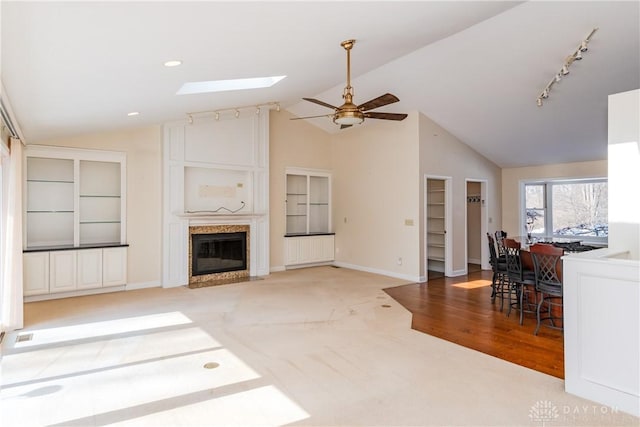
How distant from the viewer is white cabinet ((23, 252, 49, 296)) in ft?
17.6

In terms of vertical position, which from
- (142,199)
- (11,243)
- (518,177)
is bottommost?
(11,243)

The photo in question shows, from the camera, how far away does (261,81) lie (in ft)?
16.5

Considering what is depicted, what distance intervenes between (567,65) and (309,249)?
6.02 m

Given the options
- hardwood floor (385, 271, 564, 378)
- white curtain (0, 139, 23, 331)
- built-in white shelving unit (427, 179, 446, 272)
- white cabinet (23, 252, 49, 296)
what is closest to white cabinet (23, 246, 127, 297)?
white cabinet (23, 252, 49, 296)

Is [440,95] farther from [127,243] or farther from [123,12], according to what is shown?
[127,243]

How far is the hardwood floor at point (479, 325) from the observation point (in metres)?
3.55

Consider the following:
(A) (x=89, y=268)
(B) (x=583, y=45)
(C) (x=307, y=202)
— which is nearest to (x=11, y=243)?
(A) (x=89, y=268)

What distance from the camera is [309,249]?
8695mm

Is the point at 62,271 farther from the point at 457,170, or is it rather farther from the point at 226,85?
the point at 457,170

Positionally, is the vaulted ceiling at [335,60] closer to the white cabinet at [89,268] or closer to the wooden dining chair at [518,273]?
the white cabinet at [89,268]

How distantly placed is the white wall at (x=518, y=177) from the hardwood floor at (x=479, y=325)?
2.82 meters

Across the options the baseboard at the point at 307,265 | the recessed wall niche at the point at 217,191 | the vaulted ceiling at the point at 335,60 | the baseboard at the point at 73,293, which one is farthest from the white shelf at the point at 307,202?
the baseboard at the point at 73,293

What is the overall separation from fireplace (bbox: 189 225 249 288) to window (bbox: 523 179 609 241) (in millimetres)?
6789

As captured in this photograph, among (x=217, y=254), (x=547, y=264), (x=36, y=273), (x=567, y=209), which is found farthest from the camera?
(x=567, y=209)
